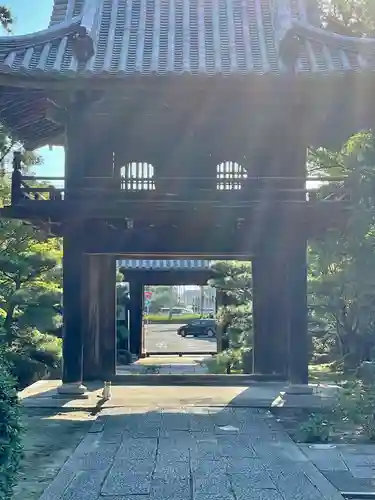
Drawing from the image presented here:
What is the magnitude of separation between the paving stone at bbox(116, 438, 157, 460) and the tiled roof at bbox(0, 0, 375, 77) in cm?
474

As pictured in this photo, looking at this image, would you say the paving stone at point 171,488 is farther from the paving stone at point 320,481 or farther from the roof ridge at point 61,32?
the roof ridge at point 61,32

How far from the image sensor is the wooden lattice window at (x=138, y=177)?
1040 centimetres

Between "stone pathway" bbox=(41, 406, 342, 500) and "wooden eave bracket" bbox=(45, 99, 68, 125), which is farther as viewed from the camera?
"wooden eave bracket" bbox=(45, 99, 68, 125)

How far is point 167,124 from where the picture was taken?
1066 centimetres

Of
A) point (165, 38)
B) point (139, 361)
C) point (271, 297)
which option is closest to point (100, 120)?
point (165, 38)

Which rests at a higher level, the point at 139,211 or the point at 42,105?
the point at 42,105

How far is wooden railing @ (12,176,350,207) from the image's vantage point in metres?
9.55

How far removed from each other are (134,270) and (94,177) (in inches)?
570

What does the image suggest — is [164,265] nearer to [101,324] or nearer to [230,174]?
[101,324]

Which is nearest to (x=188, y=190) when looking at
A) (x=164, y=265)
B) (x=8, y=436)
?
(x=8, y=436)

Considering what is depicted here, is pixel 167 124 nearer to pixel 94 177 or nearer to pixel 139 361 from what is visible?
pixel 94 177

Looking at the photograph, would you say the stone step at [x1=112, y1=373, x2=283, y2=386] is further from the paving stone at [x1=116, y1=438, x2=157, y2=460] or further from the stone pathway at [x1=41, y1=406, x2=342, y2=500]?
the paving stone at [x1=116, y1=438, x2=157, y2=460]

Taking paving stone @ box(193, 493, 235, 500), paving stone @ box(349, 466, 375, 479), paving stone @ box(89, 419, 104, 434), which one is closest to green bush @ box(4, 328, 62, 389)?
paving stone @ box(89, 419, 104, 434)

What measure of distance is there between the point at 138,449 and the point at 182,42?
20.7 ft
